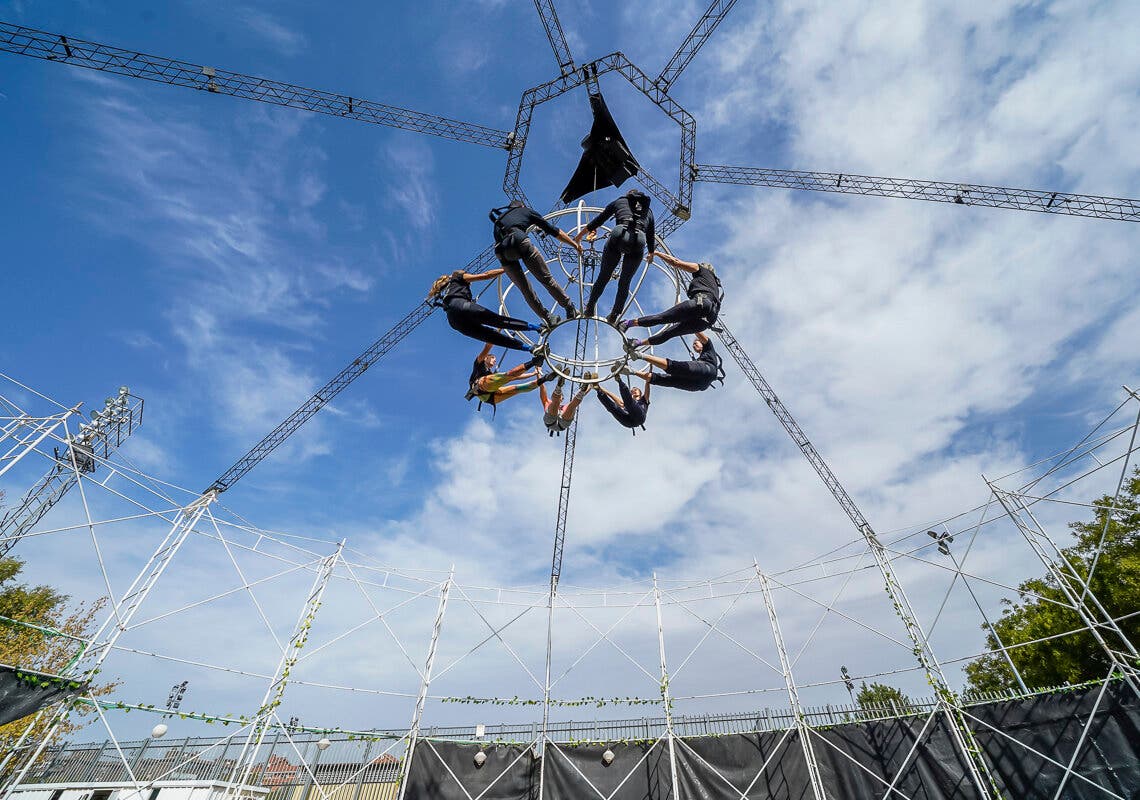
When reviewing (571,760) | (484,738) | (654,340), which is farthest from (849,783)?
(654,340)

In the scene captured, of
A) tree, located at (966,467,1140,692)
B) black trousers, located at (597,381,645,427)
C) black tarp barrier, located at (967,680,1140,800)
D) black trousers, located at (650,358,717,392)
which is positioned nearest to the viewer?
black trousers, located at (650,358,717,392)

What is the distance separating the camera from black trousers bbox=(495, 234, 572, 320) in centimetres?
666

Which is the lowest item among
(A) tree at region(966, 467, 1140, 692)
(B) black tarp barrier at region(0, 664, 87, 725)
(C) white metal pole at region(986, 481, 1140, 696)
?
(B) black tarp barrier at region(0, 664, 87, 725)

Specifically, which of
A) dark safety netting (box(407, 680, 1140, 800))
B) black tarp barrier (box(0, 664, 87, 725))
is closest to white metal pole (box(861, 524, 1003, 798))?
dark safety netting (box(407, 680, 1140, 800))

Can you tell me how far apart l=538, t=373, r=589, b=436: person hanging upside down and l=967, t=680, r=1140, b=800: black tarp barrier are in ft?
36.7

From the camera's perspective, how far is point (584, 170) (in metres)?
10.8

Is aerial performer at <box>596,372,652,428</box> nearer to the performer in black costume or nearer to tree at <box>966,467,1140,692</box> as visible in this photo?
the performer in black costume

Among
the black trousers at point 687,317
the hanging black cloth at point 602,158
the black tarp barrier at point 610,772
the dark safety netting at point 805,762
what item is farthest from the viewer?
the black tarp barrier at point 610,772

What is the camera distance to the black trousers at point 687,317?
7234mm

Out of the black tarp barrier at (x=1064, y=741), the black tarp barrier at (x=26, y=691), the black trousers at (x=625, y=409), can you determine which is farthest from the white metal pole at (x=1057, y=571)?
the black tarp barrier at (x=26, y=691)

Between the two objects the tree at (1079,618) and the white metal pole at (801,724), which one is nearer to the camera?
the white metal pole at (801,724)

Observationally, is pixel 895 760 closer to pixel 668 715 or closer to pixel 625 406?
pixel 668 715

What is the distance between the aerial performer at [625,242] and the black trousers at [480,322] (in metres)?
1.27

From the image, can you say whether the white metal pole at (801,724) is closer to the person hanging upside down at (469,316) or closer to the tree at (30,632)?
the person hanging upside down at (469,316)
